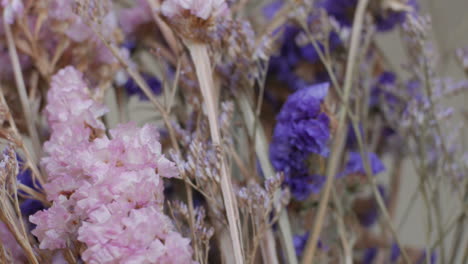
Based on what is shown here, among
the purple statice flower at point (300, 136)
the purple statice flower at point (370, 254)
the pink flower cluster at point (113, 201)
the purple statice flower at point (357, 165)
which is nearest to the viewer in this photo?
the pink flower cluster at point (113, 201)

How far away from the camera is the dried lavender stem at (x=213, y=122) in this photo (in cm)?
34

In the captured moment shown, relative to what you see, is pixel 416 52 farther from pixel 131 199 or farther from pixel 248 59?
Answer: pixel 131 199

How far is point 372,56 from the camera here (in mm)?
632

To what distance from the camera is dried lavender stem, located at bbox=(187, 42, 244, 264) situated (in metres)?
0.34

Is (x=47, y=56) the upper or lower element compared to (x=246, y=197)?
upper

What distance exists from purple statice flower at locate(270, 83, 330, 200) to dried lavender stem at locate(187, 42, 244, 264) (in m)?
0.08

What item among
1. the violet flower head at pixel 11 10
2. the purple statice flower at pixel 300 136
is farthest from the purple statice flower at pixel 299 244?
the violet flower head at pixel 11 10

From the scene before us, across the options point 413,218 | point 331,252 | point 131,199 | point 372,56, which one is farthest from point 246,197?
point 413,218

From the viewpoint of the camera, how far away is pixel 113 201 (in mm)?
312

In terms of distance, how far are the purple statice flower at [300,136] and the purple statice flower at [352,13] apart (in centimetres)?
18

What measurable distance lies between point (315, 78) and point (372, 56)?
0.08m

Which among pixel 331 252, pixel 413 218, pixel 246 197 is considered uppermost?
pixel 246 197

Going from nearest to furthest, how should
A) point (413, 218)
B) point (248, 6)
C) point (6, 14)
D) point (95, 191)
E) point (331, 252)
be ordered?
point (95, 191)
point (6, 14)
point (331, 252)
point (248, 6)
point (413, 218)

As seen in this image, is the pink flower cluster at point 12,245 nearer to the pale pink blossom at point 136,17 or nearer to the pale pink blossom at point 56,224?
the pale pink blossom at point 56,224
